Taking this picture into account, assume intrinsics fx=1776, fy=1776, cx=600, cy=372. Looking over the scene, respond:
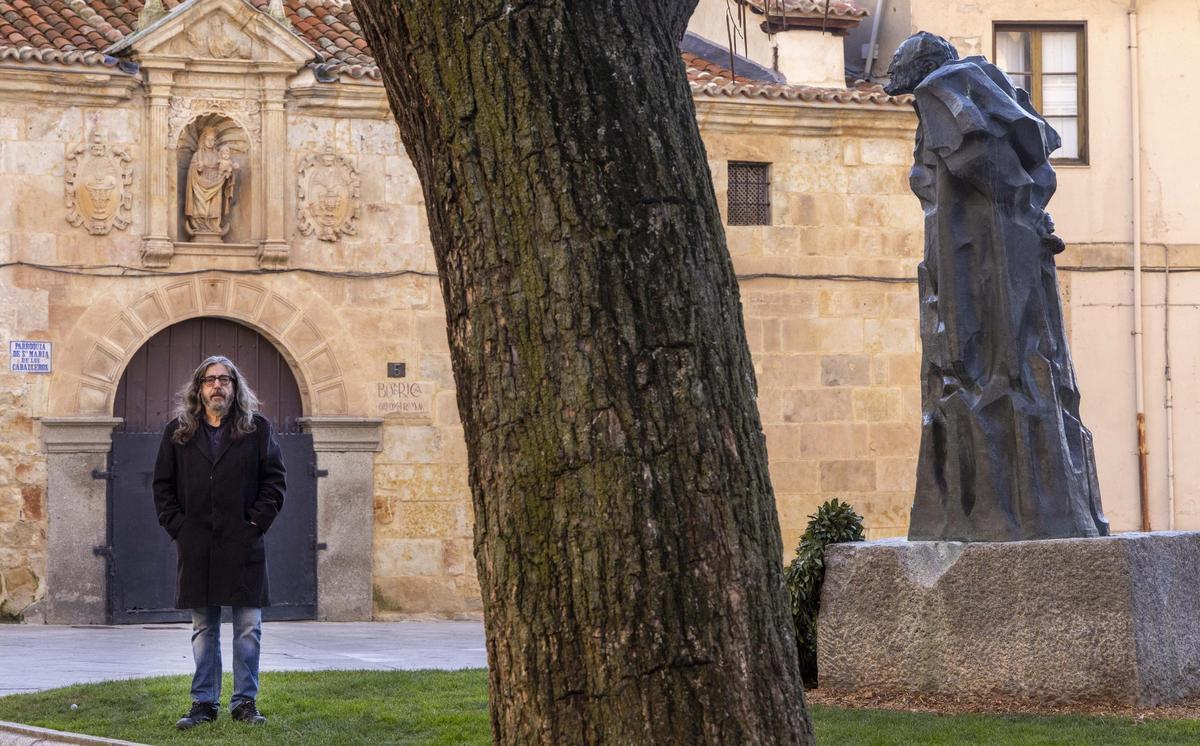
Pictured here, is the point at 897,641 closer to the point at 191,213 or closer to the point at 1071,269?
the point at 191,213

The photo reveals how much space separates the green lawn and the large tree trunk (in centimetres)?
342

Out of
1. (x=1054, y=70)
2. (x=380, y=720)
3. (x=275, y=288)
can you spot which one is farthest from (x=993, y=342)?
(x=1054, y=70)

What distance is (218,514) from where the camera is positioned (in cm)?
693

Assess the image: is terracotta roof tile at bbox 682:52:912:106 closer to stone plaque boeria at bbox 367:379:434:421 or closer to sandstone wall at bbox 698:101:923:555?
sandstone wall at bbox 698:101:923:555

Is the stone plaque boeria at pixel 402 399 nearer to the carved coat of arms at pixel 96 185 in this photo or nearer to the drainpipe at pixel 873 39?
the carved coat of arms at pixel 96 185

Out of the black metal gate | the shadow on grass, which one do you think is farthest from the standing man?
the black metal gate

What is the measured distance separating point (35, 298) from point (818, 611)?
878 centimetres

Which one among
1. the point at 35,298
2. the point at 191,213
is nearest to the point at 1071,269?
the point at 191,213

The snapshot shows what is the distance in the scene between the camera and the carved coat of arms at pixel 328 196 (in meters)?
15.0

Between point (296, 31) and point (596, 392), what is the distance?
13.1 m

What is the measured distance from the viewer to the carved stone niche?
48.5ft

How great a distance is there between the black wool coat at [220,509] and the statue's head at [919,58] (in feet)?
Answer: 10.1

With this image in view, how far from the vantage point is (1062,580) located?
6.59 metres

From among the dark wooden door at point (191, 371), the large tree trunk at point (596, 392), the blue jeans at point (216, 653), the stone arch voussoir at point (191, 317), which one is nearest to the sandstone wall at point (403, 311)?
the stone arch voussoir at point (191, 317)
